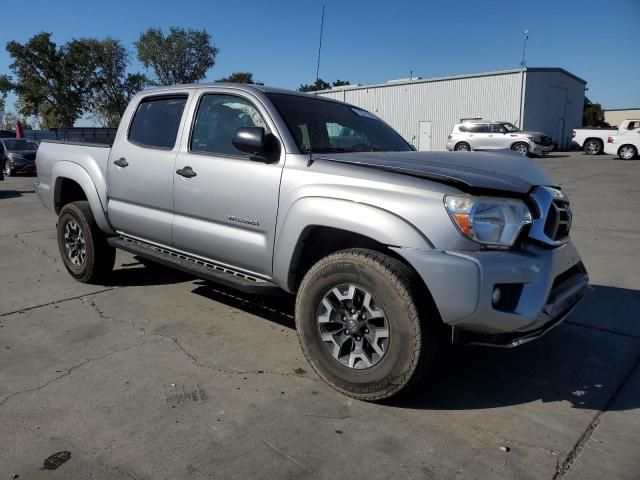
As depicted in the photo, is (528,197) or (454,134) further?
(454,134)

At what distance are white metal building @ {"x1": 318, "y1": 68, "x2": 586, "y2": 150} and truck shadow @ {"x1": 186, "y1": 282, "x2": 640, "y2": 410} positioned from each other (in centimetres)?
2843

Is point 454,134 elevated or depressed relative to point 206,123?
elevated

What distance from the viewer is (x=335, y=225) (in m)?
3.01

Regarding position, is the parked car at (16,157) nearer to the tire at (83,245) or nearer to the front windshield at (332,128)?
the tire at (83,245)

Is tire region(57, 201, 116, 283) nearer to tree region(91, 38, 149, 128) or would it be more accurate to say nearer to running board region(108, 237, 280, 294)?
running board region(108, 237, 280, 294)

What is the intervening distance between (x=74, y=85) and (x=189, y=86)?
5308 centimetres

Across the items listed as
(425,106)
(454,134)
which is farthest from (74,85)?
(454,134)

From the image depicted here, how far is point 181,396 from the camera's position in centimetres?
307

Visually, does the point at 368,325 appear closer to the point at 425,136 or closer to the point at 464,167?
the point at 464,167

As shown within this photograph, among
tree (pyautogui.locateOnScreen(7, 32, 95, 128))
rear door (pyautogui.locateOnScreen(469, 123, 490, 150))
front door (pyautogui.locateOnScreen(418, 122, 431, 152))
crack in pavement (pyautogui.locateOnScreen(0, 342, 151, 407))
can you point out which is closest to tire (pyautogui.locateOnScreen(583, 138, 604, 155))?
rear door (pyautogui.locateOnScreen(469, 123, 490, 150))

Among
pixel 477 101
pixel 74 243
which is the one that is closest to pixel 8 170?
pixel 74 243

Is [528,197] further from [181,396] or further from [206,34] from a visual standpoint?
[206,34]

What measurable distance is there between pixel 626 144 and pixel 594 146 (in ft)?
13.0

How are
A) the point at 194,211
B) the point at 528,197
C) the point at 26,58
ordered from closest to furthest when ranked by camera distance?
the point at 528,197
the point at 194,211
the point at 26,58
